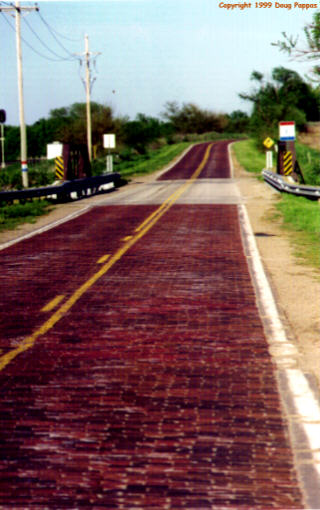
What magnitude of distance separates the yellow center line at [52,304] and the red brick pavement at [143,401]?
0.15m

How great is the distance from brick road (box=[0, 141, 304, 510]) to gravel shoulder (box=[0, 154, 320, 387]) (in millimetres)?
460

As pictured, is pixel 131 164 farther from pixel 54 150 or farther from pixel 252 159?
pixel 54 150

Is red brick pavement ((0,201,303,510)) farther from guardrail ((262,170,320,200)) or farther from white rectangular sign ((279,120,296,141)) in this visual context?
white rectangular sign ((279,120,296,141))

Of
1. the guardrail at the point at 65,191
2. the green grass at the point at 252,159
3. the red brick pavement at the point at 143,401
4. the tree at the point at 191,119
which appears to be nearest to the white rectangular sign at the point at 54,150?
the guardrail at the point at 65,191

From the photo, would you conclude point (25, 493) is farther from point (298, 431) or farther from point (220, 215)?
point (220, 215)

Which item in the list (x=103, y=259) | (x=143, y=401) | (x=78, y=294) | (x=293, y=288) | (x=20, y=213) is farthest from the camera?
(x=20, y=213)

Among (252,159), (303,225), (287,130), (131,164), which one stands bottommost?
(303,225)

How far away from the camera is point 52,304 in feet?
34.6

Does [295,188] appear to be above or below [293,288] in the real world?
above

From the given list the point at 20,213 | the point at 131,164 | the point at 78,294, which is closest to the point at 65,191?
the point at 20,213

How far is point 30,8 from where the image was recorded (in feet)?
126

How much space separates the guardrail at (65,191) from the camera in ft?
92.4

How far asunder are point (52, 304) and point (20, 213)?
17.1 metres

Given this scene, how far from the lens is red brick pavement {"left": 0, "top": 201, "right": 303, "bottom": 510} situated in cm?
463
